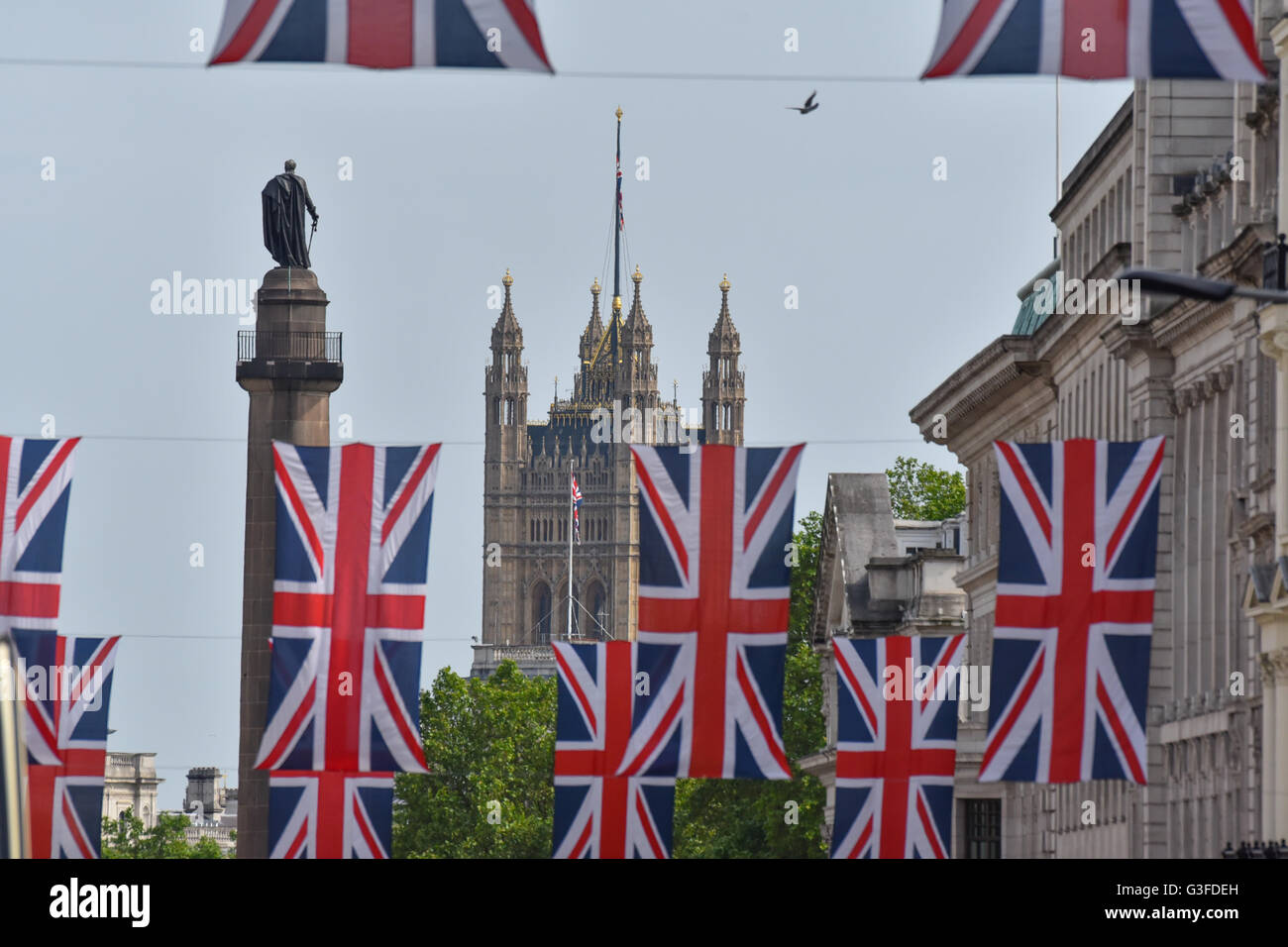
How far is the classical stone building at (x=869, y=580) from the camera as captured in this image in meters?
85.3

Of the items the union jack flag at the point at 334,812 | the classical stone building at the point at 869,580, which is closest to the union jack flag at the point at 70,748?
the union jack flag at the point at 334,812

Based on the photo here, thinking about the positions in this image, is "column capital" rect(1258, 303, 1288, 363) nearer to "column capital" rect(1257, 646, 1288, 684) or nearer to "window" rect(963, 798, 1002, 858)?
"column capital" rect(1257, 646, 1288, 684)

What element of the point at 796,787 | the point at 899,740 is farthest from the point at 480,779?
the point at 899,740

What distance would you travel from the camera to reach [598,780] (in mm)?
47344

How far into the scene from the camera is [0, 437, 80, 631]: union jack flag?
4450cm

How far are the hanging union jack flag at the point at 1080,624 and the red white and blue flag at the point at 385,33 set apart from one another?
10.8 metres

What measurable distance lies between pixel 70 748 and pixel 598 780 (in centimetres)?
821

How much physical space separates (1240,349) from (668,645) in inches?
549

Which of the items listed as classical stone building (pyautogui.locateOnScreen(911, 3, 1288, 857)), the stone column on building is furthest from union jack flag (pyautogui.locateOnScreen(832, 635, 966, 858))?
the stone column on building

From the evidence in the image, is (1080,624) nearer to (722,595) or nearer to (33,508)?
(722,595)

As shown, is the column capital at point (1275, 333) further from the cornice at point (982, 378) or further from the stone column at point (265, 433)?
the stone column at point (265, 433)
